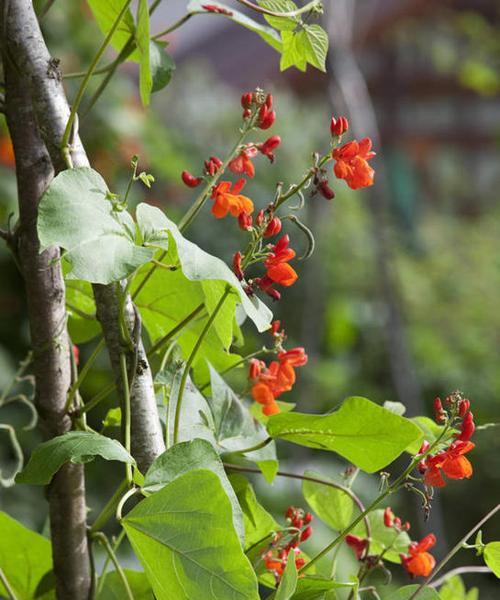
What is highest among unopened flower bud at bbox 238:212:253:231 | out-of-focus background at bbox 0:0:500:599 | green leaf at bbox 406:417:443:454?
unopened flower bud at bbox 238:212:253:231

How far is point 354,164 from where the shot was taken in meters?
0.57

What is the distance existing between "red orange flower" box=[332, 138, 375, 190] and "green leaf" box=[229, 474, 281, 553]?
203mm

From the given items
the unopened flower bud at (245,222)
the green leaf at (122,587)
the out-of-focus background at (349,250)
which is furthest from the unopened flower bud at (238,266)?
the out-of-focus background at (349,250)

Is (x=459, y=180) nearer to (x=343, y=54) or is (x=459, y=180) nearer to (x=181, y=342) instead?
(x=343, y=54)

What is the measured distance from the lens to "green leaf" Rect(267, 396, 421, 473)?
1.80 ft

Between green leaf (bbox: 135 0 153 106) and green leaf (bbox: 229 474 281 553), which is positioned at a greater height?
green leaf (bbox: 135 0 153 106)

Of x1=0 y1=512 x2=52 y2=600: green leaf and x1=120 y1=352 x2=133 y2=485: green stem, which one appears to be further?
x1=0 y1=512 x2=52 y2=600: green leaf

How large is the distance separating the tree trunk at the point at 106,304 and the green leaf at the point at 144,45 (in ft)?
0.15

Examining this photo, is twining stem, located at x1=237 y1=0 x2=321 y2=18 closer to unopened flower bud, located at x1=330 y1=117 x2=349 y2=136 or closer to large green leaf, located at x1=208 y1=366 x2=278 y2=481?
unopened flower bud, located at x1=330 y1=117 x2=349 y2=136

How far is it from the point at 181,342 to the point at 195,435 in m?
0.11

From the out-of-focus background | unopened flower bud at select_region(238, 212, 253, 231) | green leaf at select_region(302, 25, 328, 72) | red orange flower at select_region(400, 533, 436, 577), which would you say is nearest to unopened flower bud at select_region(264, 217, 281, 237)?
unopened flower bud at select_region(238, 212, 253, 231)

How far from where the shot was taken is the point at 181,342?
2.27 ft

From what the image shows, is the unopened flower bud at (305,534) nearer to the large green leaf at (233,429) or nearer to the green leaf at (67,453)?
the large green leaf at (233,429)

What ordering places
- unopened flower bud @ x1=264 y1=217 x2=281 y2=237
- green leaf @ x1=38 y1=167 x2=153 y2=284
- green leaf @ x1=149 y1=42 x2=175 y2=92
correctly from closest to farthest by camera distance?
1. green leaf @ x1=38 y1=167 x2=153 y2=284
2. unopened flower bud @ x1=264 y1=217 x2=281 y2=237
3. green leaf @ x1=149 y1=42 x2=175 y2=92
